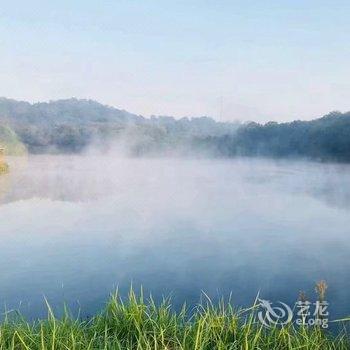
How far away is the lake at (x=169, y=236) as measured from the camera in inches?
218

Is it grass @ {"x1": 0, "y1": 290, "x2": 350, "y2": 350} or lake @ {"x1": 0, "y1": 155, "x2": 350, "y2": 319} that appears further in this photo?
lake @ {"x1": 0, "y1": 155, "x2": 350, "y2": 319}

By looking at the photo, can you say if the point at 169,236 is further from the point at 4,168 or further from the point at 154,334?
the point at 4,168

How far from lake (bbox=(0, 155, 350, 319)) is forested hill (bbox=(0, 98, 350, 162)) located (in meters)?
0.99

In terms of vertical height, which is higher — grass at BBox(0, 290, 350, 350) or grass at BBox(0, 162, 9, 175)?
grass at BBox(0, 162, 9, 175)

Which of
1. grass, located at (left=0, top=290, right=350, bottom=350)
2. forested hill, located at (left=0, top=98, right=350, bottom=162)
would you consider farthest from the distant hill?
grass, located at (left=0, top=290, right=350, bottom=350)

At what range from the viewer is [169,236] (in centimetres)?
838

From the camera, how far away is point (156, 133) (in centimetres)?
1633

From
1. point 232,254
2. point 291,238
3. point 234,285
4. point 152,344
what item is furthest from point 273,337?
point 291,238

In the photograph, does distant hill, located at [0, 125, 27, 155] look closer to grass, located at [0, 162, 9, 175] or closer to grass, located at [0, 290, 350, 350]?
grass, located at [0, 162, 9, 175]

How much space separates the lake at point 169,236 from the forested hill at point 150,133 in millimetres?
988

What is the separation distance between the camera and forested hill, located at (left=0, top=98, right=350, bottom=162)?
51.0ft

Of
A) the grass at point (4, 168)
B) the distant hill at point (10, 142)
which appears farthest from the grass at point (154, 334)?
the distant hill at point (10, 142)

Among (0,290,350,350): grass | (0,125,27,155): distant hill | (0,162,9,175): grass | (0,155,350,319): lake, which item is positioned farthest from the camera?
(0,125,27,155): distant hill

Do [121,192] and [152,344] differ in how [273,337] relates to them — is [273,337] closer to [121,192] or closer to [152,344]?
[152,344]
